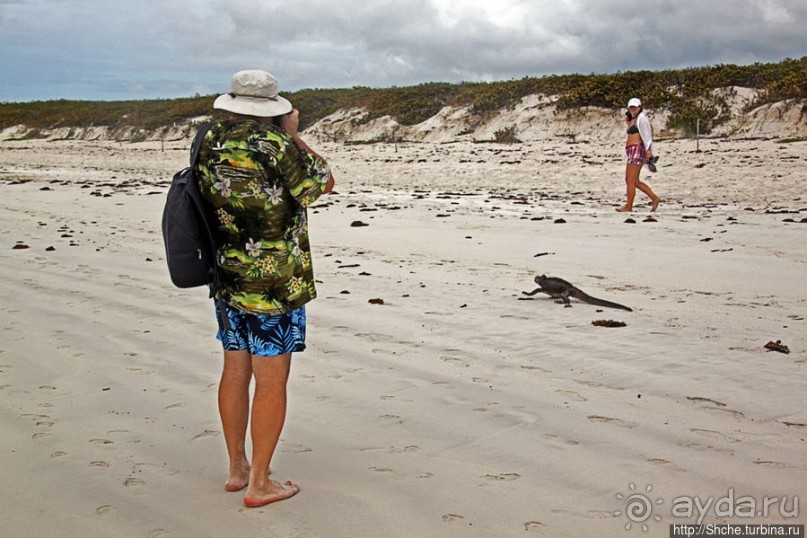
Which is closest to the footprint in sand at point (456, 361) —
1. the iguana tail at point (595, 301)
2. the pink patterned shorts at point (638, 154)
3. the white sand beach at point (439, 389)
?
the white sand beach at point (439, 389)

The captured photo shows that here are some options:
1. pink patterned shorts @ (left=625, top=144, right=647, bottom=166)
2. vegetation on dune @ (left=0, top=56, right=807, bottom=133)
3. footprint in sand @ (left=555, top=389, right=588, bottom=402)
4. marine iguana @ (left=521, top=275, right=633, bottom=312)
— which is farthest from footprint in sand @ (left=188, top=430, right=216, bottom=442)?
vegetation on dune @ (left=0, top=56, right=807, bottom=133)

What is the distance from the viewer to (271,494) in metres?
2.79

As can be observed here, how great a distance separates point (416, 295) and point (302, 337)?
3510 millimetres

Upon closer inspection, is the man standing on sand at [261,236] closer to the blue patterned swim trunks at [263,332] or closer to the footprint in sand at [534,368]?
the blue patterned swim trunks at [263,332]

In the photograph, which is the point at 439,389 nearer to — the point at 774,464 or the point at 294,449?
the point at 294,449

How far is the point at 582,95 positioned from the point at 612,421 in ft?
82.5

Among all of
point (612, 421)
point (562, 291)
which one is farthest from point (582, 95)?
point (612, 421)

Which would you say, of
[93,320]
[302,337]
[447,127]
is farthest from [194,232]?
[447,127]

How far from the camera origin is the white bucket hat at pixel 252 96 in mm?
2680

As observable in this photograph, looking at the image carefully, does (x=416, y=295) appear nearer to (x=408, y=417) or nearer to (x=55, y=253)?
(x=408, y=417)

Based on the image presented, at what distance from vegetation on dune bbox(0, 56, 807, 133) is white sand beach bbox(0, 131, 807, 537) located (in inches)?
657

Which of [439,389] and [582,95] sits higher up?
[582,95]

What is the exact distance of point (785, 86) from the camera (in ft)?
75.8

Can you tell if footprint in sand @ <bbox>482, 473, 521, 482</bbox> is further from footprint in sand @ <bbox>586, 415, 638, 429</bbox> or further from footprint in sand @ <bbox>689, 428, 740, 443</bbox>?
footprint in sand @ <bbox>689, 428, 740, 443</bbox>
